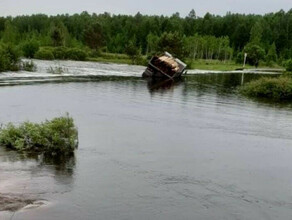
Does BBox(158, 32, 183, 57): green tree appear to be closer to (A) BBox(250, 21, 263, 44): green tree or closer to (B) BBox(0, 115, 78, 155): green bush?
(A) BBox(250, 21, 263, 44): green tree

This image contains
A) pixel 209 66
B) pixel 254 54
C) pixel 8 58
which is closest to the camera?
pixel 8 58

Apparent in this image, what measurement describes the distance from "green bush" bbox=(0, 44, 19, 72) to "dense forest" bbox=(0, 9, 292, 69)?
130 ft

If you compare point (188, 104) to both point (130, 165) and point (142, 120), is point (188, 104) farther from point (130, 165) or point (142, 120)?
point (130, 165)

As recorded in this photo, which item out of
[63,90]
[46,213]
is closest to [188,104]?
[63,90]

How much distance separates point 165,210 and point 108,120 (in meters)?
17.8

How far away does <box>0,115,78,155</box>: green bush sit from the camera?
931 inches

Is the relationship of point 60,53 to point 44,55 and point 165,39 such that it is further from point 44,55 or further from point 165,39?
point 165,39

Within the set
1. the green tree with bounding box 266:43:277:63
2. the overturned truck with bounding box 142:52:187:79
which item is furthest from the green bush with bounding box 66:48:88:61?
the green tree with bounding box 266:43:277:63

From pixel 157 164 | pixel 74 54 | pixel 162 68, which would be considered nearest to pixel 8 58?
pixel 162 68

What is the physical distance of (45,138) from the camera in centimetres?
2367

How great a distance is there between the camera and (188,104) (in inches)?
1774

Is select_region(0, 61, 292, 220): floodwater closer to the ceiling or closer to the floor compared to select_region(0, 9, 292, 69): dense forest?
closer to the floor

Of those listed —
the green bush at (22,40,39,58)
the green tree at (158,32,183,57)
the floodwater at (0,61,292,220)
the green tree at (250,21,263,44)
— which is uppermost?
the green tree at (250,21,263,44)

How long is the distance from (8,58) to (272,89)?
127 feet
